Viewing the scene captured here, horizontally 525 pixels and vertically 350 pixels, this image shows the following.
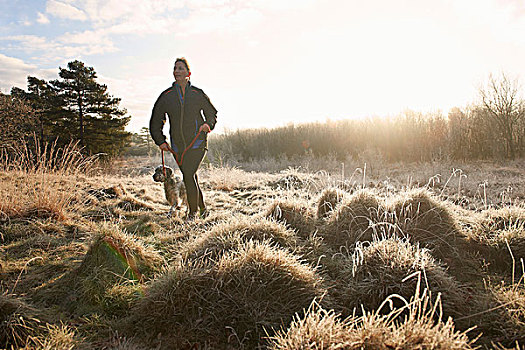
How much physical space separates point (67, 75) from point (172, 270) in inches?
943

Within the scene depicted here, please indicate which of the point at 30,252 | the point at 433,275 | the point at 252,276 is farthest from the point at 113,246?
the point at 433,275

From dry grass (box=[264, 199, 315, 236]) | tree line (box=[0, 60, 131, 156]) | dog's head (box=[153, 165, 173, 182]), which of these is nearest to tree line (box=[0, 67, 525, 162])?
tree line (box=[0, 60, 131, 156])

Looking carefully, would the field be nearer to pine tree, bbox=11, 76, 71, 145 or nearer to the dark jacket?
the dark jacket

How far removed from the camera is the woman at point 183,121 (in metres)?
4.48

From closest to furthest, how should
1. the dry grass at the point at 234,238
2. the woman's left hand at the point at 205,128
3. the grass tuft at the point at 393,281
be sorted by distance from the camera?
the grass tuft at the point at 393,281 → the dry grass at the point at 234,238 → the woman's left hand at the point at 205,128

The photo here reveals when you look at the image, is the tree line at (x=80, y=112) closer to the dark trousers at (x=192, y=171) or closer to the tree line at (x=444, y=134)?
the tree line at (x=444, y=134)

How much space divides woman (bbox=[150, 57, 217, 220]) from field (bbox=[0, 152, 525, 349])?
1011mm

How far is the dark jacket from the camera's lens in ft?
14.7

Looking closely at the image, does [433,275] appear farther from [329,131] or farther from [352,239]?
[329,131]

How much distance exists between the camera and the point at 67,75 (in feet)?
69.7

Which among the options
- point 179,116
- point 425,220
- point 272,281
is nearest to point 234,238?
point 272,281

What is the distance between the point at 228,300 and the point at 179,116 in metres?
3.08

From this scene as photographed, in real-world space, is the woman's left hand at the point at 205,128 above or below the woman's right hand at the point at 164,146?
above

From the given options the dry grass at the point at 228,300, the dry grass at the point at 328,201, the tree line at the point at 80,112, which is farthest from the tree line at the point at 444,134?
the tree line at the point at 80,112
